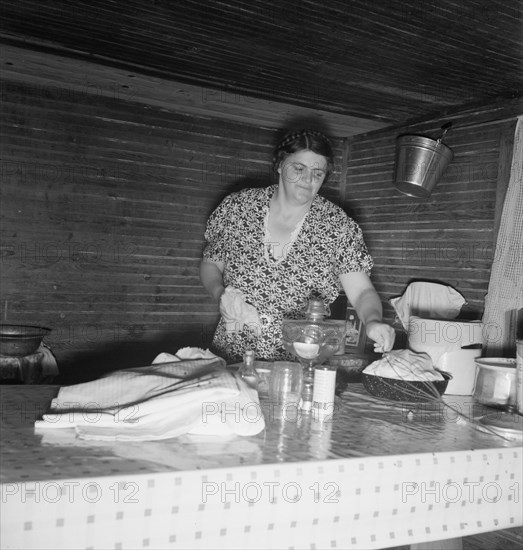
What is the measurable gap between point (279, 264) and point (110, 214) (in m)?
1.84

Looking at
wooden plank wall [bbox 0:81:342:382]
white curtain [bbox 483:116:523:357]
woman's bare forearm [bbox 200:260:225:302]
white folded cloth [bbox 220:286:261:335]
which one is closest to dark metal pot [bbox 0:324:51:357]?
wooden plank wall [bbox 0:81:342:382]

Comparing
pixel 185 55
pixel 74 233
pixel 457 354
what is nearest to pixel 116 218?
pixel 74 233

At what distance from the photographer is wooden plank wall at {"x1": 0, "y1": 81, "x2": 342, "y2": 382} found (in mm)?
4352

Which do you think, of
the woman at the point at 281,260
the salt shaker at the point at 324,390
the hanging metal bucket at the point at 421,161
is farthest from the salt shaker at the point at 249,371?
the hanging metal bucket at the point at 421,161

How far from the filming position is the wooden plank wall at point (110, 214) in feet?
14.3

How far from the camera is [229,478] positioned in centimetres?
160

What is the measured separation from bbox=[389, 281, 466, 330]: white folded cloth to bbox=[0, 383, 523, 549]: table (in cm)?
198

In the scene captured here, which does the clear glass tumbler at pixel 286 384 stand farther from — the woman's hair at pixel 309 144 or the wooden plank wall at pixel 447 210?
the wooden plank wall at pixel 447 210

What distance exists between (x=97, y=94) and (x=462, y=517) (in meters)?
3.78

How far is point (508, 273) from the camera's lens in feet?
12.1

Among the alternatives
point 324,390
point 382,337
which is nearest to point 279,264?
point 382,337

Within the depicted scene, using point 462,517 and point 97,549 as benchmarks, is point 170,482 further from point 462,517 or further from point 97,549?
point 462,517

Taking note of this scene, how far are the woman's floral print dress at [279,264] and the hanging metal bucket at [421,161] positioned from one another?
85 cm

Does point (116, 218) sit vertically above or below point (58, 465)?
above
